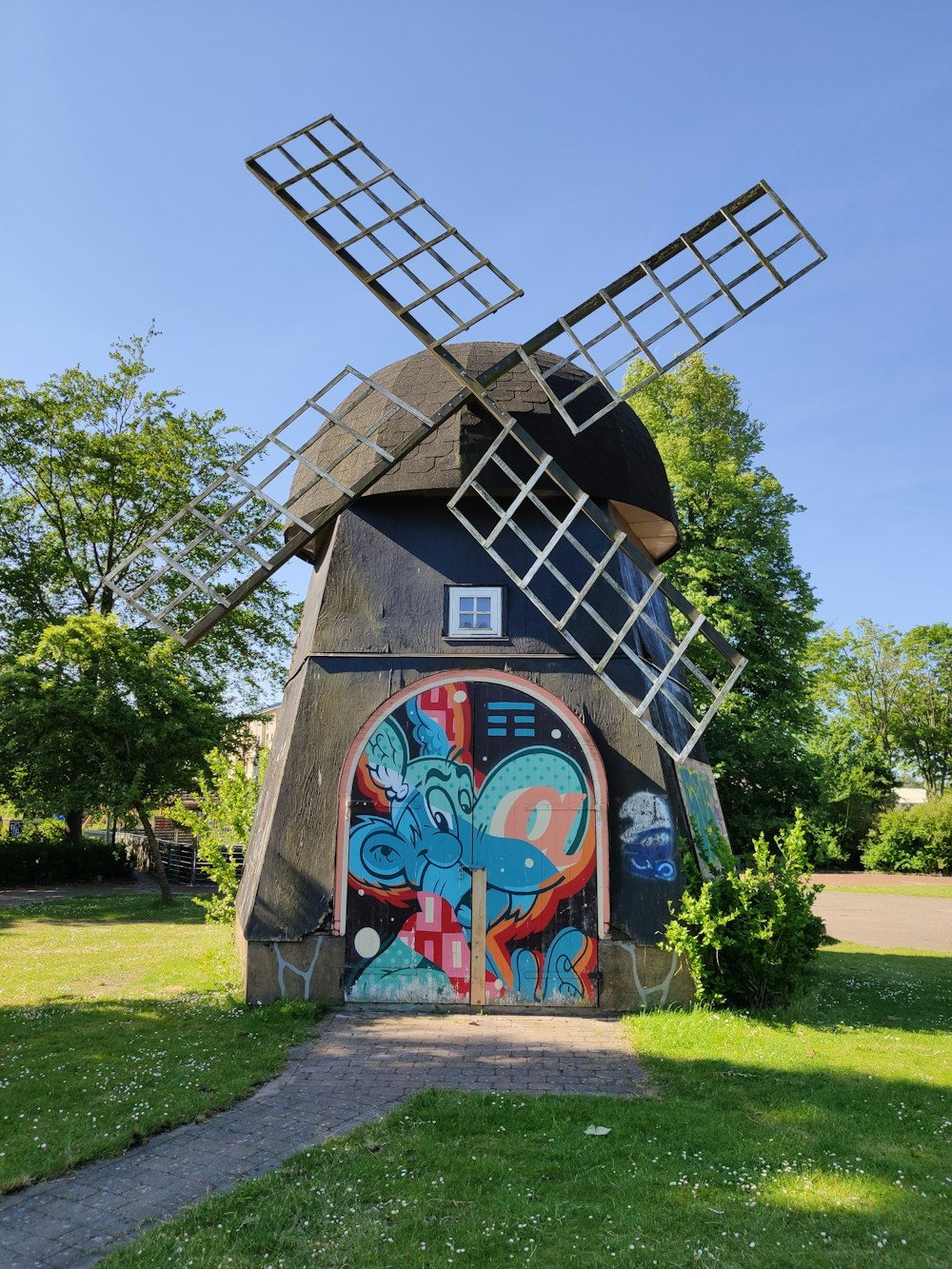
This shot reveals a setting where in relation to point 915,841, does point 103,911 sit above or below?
below

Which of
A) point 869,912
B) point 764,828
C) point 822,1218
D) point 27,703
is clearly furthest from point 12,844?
point 822,1218

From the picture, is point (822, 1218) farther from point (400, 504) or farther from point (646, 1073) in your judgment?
point (400, 504)

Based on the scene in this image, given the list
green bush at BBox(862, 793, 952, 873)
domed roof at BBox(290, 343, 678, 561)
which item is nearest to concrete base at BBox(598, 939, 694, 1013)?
domed roof at BBox(290, 343, 678, 561)

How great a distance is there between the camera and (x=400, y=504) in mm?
9750

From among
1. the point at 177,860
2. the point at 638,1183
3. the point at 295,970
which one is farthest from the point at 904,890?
the point at 638,1183

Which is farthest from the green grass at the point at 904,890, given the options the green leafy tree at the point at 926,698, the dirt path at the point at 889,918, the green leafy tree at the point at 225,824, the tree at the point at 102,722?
the green leafy tree at the point at 225,824

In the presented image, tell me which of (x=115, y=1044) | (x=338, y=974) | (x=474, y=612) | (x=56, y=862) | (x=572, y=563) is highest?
(x=572, y=563)

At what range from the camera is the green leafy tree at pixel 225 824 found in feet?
34.5

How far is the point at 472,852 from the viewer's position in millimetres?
8734

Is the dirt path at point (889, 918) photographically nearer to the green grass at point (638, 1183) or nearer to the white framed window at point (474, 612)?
the green grass at point (638, 1183)

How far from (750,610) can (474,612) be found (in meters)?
14.5

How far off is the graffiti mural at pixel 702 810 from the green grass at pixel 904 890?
1918cm

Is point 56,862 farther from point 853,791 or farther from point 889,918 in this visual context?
point 853,791

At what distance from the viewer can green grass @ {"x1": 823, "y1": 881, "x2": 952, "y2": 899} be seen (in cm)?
2762
